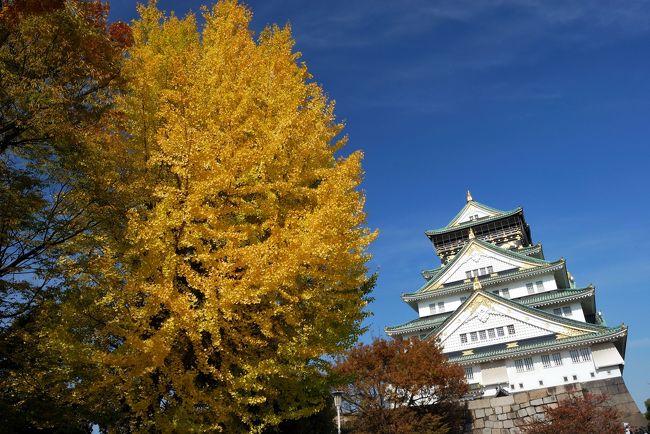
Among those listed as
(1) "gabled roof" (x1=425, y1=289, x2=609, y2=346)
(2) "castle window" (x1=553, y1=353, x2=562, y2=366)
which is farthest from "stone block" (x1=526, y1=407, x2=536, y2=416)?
(2) "castle window" (x1=553, y1=353, x2=562, y2=366)

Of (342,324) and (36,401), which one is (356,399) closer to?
(342,324)

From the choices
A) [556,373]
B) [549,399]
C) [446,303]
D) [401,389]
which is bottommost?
[549,399]

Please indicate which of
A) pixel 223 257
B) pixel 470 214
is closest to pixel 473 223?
pixel 470 214

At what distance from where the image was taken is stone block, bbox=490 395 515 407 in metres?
18.8

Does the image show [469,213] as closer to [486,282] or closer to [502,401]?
[486,282]

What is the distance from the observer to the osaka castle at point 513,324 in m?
25.5

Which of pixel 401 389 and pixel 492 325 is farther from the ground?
pixel 492 325

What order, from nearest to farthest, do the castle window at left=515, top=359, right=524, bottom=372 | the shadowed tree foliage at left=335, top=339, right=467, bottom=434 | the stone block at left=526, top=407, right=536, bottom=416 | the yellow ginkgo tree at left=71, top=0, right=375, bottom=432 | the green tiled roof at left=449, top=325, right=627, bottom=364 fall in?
the yellow ginkgo tree at left=71, top=0, right=375, bottom=432
the shadowed tree foliage at left=335, top=339, right=467, bottom=434
the stone block at left=526, top=407, right=536, bottom=416
the green tiled roof at left=449, top=325, right=627, bottom=364
the castle window at left=515, top=359, right=524, bottom=372

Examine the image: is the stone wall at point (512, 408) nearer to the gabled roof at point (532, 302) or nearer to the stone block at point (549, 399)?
the stone block at point (549, 399)

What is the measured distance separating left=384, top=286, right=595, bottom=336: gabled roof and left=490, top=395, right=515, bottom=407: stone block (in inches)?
432

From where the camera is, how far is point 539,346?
25969 millimetres

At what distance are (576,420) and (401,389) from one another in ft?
20.5

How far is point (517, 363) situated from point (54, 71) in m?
27.7

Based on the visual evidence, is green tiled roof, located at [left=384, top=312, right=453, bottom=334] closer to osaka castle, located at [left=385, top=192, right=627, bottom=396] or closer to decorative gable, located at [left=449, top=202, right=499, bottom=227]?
osaka castle, located at [left=385, top=192, right=627, bottom=396]
